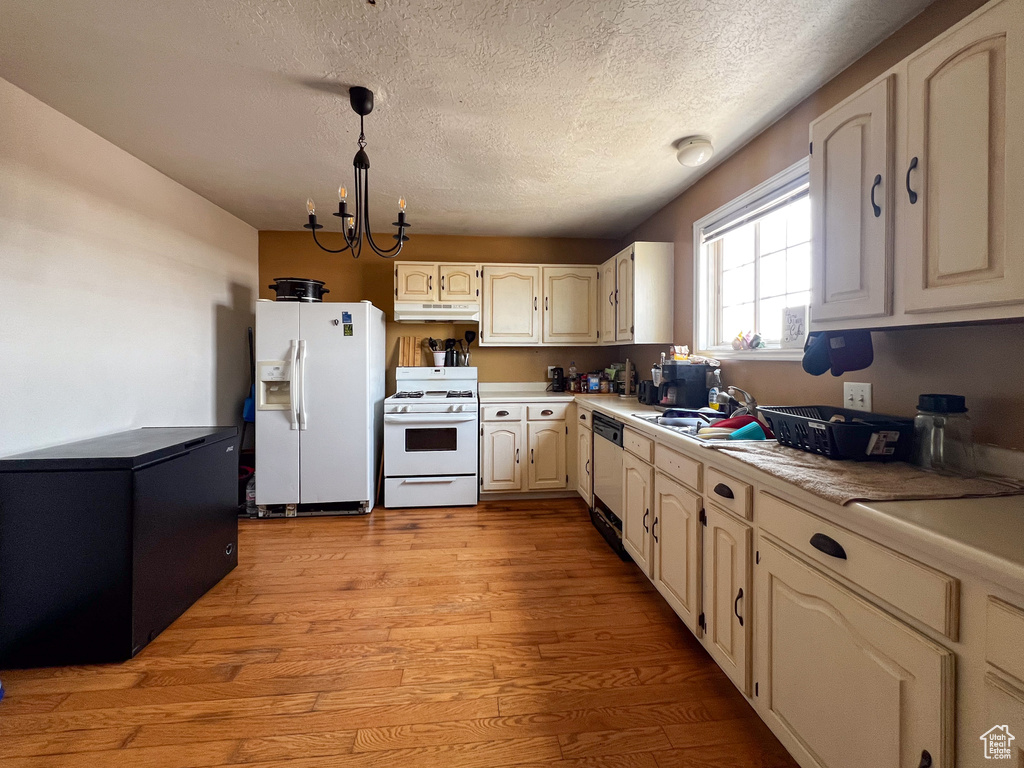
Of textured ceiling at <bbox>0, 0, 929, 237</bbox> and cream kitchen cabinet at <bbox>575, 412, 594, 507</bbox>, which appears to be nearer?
textured ceiling at <bbox>0, 0, 929, 237</bbox>

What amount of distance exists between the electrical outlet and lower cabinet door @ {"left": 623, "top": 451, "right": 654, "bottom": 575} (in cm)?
83

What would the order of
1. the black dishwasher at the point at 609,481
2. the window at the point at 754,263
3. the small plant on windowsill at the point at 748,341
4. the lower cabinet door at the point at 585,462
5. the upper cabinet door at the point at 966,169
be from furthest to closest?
1. the lower cabinet door at the point at 585,462
2. the black dishwasher at the point at 609,481
3. the small plant on windowsill at the point at 748,341
4. the window at the point at 754,263
5. the upper cabinet door at the point at 966,169

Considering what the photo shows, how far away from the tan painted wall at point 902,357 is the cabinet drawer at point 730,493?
0.64 metres

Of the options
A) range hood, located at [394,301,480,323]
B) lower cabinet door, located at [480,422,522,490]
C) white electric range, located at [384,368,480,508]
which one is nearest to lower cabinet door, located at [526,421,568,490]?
lower cabinet door, located at [480,422,522,490]

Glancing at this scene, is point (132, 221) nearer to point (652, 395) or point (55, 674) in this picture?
point (55, 674)

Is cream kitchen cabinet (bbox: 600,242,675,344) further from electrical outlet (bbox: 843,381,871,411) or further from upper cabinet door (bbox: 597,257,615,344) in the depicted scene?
electrical outlet (bbox: 843,381,871,411)

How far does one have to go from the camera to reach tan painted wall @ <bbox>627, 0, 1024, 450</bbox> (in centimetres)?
117

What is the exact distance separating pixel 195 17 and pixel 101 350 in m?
1.74

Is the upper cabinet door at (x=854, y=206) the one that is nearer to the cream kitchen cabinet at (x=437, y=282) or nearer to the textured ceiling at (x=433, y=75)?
the textured ceiling at (x=433, y=75)

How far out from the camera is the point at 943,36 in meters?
1.03

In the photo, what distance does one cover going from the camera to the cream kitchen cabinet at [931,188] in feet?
2.98

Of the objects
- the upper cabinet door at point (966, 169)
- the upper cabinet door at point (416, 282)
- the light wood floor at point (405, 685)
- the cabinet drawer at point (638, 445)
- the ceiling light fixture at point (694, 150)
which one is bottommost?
the light wood floor at point (405, 685)

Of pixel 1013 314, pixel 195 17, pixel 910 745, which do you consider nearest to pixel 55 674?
pixel 195 17

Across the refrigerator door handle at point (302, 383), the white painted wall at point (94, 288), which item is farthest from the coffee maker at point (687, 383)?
the white painted wall at point (94, 288)
